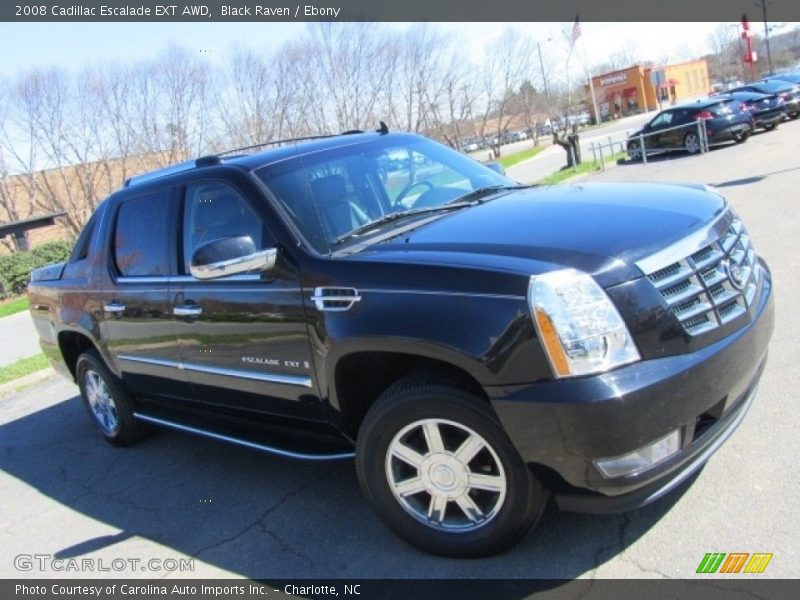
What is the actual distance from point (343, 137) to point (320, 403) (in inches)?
73.1

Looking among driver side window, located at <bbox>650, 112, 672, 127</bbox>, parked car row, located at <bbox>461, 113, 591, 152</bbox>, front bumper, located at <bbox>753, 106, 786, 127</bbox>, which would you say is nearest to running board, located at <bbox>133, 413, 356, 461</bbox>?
driver side window, located at <bbox>650, 112, 672, 127</bbox>

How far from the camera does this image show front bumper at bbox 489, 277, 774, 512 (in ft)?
8.43

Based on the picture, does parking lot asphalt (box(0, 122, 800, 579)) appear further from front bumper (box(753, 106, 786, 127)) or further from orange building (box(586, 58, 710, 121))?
orange building (box(586, 58, 710, 121))

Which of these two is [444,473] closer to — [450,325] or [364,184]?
[450,325]

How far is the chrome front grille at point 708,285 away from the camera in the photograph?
278 centimetres

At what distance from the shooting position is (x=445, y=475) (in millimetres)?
3074

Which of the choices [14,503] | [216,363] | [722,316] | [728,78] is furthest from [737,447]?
[728,78]

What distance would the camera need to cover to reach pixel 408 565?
10.5 ft

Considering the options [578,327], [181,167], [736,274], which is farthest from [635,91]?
[578,327]

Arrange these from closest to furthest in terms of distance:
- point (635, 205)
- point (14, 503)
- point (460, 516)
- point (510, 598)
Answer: point (510, 598) → point (460, 516) → point (635, 205) → point (14, 503)

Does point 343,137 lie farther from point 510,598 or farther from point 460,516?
point 510,598

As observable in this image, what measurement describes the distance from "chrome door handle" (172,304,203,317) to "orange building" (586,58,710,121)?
77.8m

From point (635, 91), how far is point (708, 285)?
84.9m

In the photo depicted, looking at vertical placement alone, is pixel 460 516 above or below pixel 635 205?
below
